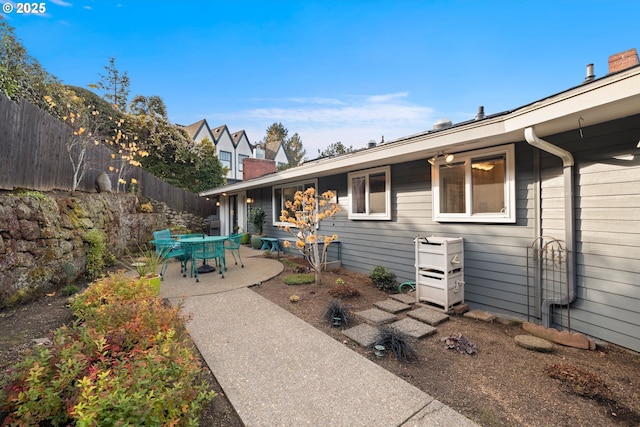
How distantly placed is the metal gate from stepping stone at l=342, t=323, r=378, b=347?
223 centimetres

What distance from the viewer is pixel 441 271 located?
3955mm

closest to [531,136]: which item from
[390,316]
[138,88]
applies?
[390,316]

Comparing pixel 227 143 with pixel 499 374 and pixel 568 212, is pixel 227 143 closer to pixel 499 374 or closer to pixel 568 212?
pixel 568 212

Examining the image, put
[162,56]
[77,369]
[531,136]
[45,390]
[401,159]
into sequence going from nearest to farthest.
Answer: [45,390] → [77,369] → [531,136] → [401,159] → [162,56]

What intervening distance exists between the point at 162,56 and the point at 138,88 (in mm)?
12886

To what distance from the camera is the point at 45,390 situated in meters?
1.40

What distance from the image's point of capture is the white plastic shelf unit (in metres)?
3.89

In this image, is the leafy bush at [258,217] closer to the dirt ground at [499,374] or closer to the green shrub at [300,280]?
the green shrub at [300,280]

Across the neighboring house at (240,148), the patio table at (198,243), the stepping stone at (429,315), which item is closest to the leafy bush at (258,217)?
the patio table at (198,243)

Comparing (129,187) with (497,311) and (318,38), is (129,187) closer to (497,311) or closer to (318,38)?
(318,38)

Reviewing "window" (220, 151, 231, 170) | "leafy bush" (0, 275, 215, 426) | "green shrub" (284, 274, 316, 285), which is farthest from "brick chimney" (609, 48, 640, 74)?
"window" (220, 151, 231, 170)

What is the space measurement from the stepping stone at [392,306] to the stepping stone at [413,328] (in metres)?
0.27

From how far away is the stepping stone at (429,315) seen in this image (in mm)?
3557

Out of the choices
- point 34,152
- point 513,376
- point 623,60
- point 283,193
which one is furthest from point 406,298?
point 34,152
